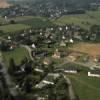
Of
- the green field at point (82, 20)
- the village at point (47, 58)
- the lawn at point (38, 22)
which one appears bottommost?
the green field at point (82, 20)

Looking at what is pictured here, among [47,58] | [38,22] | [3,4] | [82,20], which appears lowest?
[82,20]

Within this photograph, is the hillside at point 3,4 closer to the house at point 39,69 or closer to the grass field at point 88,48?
the grass field at point 88,48

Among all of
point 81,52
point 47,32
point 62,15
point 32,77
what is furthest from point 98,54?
point 62,15

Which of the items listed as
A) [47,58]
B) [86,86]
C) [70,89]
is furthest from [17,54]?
[70,89]

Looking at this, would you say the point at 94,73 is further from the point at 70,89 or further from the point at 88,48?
the point at 88,48

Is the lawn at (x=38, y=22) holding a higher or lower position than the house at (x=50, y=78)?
lower

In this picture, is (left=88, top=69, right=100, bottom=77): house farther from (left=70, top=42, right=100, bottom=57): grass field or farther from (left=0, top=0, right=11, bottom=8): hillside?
(left=0, top=0, right=11, bottom=8): hillside

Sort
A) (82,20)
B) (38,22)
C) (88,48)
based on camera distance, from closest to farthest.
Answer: (88,48), (38,22), (82,20)

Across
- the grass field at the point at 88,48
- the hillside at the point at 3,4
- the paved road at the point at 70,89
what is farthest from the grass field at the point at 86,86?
the hillside at the point at 3,4
